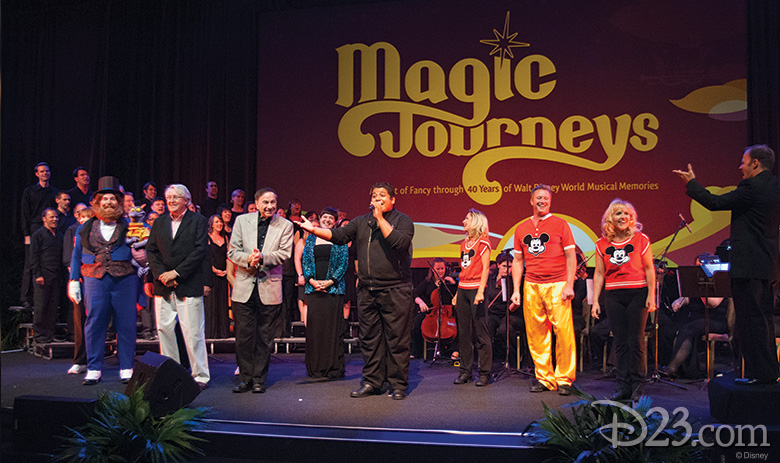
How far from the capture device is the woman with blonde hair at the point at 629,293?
4.67 m

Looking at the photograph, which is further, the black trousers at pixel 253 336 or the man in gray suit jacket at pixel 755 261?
the black trousers at pixel 253 336

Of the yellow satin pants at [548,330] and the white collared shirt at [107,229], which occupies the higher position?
the white collared shirt at [107,229]

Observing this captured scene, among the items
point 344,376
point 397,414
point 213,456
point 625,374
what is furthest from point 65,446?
point 625,374

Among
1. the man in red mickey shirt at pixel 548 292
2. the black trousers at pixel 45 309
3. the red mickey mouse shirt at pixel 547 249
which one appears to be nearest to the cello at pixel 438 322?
the man in red mickey shirt at pixel 548 292

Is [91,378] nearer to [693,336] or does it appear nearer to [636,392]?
[636,392]

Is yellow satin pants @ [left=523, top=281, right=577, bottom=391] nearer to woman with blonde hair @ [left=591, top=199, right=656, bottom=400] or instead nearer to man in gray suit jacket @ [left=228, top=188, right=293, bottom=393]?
woman with blonde hair @ [left=591, top=199, right=656, bottom=400]

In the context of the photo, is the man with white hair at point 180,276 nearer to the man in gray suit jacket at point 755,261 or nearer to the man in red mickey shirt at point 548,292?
the man in red mickey shirt at point 548,292

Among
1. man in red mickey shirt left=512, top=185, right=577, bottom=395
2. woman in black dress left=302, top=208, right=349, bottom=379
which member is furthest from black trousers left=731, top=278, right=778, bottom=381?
woman in black dress left=302, top=208, right=349, bottom=379

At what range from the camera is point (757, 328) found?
3889 millimetres

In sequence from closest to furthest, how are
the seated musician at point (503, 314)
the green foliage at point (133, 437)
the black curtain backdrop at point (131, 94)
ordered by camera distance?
the green foliage at point (133, 437), the seated musician at point (503, 314), the black curtain backdrop at point (131, 94)

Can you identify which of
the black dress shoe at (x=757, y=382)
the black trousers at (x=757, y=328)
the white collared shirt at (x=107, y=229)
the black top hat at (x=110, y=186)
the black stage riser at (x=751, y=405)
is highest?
the black top hat at (x=110, y=186)

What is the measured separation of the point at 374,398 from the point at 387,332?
0.55 meters

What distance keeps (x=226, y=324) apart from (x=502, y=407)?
4.92m

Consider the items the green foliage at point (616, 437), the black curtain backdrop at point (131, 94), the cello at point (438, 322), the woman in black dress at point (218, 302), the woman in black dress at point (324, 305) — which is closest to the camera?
the green foliage at point (616, 437)
